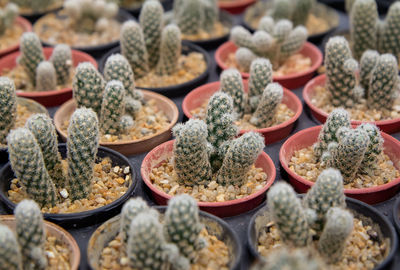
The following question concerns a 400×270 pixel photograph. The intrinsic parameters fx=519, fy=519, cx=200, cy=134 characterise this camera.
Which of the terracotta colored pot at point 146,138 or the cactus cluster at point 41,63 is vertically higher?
the cactus cluster at point 41,63

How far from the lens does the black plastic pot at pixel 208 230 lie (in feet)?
6.24

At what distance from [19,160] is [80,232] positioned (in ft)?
1.30

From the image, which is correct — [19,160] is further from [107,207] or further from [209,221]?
[209,221]

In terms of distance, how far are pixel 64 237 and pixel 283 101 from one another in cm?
151

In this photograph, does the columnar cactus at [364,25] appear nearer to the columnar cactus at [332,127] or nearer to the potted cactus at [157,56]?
the potted cactus at [157,56]

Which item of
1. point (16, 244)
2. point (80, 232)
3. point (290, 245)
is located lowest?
point (80, 232)

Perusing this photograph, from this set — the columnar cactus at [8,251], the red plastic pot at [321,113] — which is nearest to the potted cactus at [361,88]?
the red plastic pot at [321,113]

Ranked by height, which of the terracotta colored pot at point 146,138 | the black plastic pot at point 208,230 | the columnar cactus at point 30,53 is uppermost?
the columnar cactus at point 30,53

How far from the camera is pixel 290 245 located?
6.17 ft

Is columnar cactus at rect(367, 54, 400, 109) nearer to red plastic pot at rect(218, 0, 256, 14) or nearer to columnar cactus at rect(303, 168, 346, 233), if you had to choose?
columnar cactus at rect(303, 168, 346, 233)

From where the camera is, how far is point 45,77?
2.97 metres

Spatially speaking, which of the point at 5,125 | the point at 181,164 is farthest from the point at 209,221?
the point at 5,125

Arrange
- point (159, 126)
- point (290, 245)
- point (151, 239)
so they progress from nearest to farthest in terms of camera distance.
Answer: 1. point (151, 239)
2. point (290, 245)
3. point (159, 126)

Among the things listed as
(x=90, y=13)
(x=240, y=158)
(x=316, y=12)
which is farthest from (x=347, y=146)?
(x=90, y=13)
